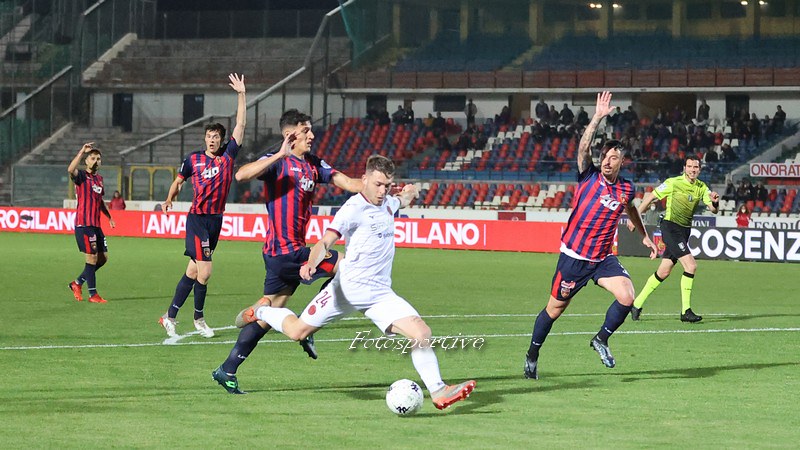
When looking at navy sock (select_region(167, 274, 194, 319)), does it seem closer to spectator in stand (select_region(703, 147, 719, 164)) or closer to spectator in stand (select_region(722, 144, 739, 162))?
spectator in stand (select_region(703, 147, 719, 164))

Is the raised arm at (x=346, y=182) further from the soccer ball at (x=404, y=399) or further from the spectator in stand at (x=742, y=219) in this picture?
the spectator in stand at (x=742, y=219)

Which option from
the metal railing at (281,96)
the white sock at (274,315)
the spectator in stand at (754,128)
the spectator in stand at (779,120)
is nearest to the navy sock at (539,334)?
the white sock at (274,315)

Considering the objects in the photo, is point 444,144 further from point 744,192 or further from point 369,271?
point 369,271

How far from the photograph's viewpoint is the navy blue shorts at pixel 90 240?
59.2 feet

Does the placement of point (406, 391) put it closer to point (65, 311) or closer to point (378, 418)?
point (378, 418)

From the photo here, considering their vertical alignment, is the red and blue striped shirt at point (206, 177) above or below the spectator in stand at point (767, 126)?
below

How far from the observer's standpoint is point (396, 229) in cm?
3481

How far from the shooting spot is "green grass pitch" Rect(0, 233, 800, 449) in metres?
8.13

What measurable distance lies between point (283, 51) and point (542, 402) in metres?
45.5

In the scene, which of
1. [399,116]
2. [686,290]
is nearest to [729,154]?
[399,116]

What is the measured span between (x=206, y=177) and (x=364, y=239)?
515 centimetres

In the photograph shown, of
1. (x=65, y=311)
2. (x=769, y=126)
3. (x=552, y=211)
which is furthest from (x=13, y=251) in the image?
(x=769, y=126)
